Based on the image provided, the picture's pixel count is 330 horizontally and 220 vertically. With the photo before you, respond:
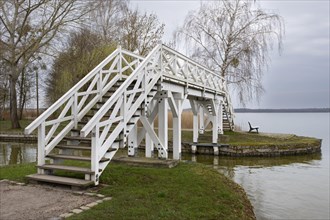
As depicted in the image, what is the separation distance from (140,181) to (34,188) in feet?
6.69

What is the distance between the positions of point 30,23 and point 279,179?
18.8 meters

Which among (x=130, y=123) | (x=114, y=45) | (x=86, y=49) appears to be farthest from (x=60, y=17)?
(x=130, y=123)

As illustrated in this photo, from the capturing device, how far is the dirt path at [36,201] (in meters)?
4.27

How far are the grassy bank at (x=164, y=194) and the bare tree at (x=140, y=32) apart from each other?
1495cm

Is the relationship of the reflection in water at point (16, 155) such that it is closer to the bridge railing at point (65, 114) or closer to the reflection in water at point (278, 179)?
the reflection in water at point (278, 179)

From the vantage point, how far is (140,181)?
6316 millimetres

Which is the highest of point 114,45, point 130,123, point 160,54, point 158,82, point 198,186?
point 114,45

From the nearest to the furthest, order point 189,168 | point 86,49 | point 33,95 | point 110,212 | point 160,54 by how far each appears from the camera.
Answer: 1. point 110,212
2. point 189,168
3. point 160,54
4. point 86,49
5. point 33,95

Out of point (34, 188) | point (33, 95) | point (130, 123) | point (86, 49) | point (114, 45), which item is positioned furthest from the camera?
point (33, 95)

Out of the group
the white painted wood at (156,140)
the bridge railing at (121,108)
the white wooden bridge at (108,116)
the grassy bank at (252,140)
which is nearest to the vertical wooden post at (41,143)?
the white wooden bridge at (108,116)

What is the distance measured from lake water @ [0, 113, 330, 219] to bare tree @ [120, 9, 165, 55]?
9.49 metres

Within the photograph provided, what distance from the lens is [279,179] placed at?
10.8m

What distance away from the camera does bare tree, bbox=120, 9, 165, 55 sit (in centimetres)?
2123

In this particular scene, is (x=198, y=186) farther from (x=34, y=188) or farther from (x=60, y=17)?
(x=60, y=17)
